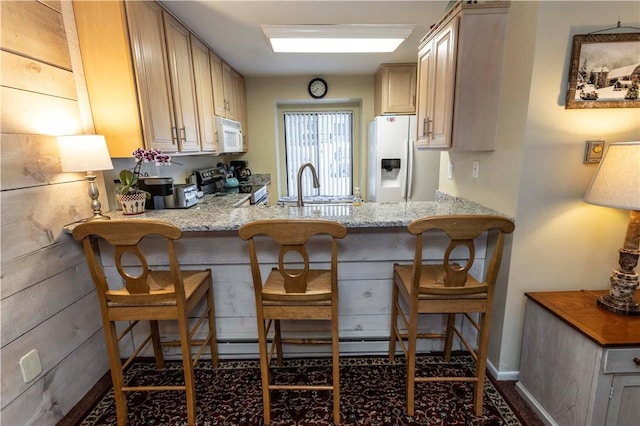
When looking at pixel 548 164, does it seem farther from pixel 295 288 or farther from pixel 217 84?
pixel 217 84

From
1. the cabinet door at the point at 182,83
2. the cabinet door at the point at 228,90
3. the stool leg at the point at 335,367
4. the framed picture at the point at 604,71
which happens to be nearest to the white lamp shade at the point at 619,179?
the framed picture at the point at 604,71

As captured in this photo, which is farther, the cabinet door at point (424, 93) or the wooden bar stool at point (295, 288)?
the cabinet door at point (424, 93)

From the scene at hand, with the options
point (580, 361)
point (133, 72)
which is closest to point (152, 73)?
point (133, 72)

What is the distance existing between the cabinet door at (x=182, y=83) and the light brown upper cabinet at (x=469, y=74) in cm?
200

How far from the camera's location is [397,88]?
4.00 metres

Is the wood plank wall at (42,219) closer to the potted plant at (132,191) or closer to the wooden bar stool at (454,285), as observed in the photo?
the potted plant at (132,191)

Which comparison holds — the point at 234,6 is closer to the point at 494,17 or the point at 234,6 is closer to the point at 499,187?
the point at 494,17

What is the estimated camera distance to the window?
197 inches

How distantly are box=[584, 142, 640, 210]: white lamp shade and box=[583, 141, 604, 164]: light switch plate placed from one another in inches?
7.2

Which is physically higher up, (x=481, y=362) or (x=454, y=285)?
(x=454, y=285)

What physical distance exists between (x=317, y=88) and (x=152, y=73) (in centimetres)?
280

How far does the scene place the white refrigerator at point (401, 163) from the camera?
154 inches

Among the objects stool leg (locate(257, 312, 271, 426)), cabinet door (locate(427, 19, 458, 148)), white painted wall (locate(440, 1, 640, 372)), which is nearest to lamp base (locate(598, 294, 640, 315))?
white painted wall (locate(440, 1, 640, 372))

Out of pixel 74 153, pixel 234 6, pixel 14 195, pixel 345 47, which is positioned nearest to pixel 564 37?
pixel 345 47
